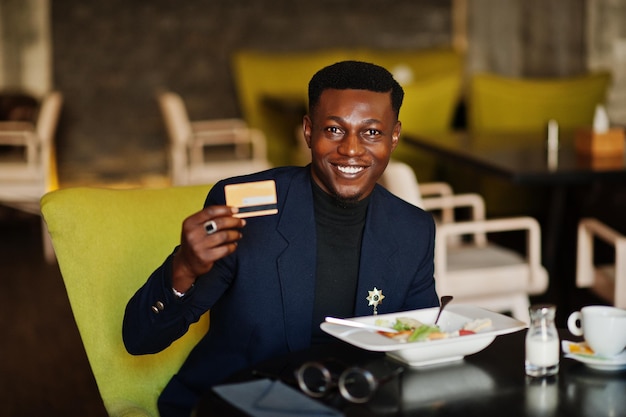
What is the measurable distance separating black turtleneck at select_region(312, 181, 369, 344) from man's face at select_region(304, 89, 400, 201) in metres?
0.07

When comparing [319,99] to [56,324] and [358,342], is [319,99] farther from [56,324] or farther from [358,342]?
[56,324]

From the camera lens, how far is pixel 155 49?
8555 mm

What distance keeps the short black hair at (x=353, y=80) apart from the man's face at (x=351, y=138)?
12 mm

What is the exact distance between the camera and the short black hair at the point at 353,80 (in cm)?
203

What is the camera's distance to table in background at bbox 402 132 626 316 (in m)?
3.95

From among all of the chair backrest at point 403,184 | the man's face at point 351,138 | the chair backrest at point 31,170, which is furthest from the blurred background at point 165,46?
the man's face at point 351,138

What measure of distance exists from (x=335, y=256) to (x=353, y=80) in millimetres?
375

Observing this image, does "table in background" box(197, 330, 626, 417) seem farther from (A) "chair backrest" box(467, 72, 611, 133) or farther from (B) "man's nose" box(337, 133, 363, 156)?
(A) "chair backrest" box(467, 72, 611, 133)

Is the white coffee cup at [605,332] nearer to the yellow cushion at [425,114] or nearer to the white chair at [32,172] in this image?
the yellow cushion at [425,114]

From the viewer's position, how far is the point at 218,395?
165 cm

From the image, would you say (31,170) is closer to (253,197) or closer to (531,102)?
(531,102)

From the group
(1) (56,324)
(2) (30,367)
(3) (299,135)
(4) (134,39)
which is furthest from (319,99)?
(4) (134,39)

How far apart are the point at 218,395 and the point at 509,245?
5048mm

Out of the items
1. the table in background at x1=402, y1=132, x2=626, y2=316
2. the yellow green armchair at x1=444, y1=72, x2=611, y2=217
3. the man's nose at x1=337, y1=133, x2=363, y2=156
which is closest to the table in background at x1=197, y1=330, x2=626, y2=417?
the man's nose at x1=337, y1=133, x2=363, y2=156
